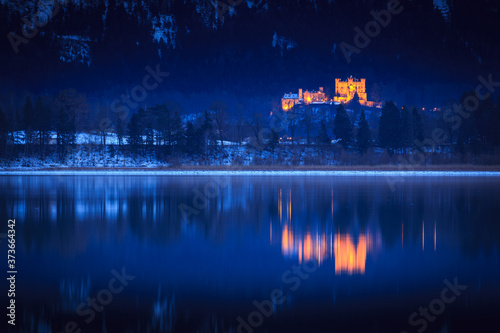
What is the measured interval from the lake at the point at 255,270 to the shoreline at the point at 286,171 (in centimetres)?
4789

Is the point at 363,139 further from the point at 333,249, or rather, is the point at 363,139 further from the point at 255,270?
the point at 255,270

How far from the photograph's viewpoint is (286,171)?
77812mm

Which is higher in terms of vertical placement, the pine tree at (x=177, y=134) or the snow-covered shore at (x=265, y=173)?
the pine tree at (x=177, y=134)

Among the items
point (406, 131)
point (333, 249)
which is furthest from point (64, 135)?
point (333, 249)

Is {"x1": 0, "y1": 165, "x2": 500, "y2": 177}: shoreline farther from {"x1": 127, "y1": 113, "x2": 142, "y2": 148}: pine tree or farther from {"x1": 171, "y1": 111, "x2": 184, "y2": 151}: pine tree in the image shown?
{"x1": 127, "y1": 113, "x2": 142, "y2": 148}: pine tree

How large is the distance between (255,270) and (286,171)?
63605mm

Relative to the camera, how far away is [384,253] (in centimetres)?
1670

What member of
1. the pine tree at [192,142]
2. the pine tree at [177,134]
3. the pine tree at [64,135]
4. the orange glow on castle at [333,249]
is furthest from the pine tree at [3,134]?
the orange glow on castle at [333,249]

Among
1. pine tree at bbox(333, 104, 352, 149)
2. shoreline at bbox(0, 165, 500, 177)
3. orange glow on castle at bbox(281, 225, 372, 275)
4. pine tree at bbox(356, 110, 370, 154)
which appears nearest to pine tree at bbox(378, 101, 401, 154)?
pine tree at bbox(356, 110, 370, 154)

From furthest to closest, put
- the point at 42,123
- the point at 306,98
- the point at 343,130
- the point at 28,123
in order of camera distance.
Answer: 1. the point at 306,98
2. the point at 343,130
3. the point at 42,123
4. the point at 28,123

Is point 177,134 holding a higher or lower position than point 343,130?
lower

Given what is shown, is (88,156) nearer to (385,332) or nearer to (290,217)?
(290,217)

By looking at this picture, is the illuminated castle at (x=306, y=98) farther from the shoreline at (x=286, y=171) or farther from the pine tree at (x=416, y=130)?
the shoreline at (x=286, y=171)

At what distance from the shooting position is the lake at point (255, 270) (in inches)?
415
